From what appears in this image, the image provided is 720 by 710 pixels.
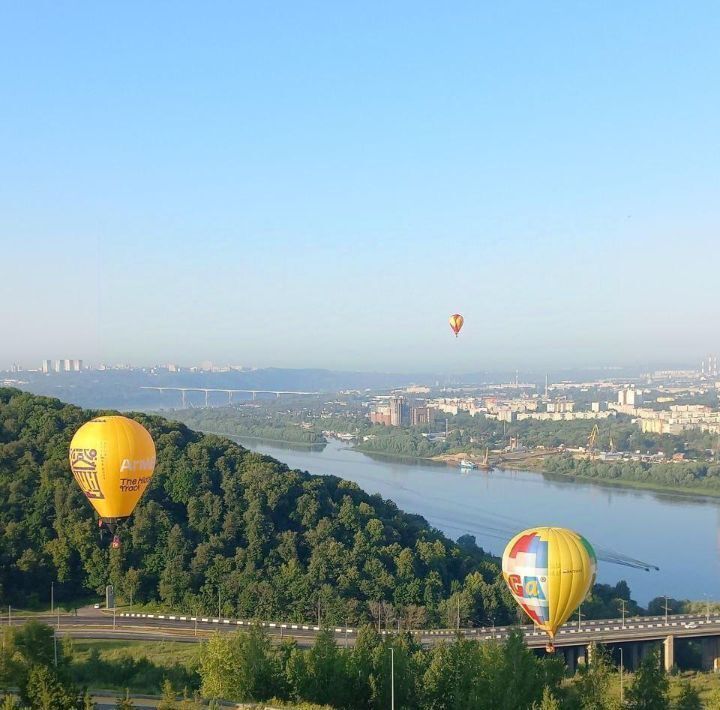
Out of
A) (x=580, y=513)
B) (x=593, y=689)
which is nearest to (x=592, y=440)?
(x=580, y=513)

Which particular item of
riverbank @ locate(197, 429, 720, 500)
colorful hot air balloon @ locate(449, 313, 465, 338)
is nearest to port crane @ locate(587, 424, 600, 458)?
riverbank @ locate(197, 429, 720, 500)

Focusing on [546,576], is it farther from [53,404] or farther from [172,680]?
[53,404]

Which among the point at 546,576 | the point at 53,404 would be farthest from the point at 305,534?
the point at 546,576

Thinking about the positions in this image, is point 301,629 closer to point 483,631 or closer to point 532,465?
point 483,631

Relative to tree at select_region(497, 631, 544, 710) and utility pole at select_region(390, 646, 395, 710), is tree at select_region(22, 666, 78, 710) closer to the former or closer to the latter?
utility pole at select_region(390, 646, 395, 710)

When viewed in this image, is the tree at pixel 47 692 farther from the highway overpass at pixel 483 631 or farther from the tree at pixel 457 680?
the highway overpass at pixel 483 631

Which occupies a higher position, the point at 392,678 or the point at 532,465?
the point at 392,678
